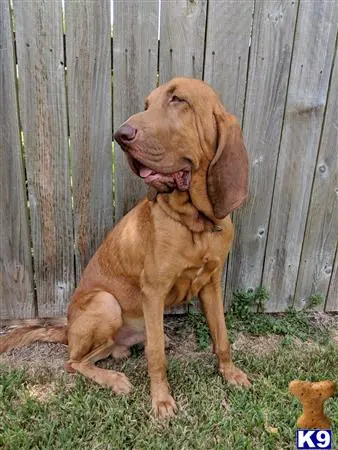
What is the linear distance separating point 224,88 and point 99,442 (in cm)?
239

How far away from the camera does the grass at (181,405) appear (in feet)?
7.98

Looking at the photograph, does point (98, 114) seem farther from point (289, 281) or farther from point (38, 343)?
point (289, 281)

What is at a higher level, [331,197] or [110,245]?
[331,197]

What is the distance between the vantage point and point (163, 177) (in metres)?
2.29

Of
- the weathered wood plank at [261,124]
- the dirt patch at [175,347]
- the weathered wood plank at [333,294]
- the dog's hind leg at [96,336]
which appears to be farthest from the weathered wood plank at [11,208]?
the weathered wood plank at [333,294]

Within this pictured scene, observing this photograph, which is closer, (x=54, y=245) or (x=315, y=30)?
(x=315, y=30)

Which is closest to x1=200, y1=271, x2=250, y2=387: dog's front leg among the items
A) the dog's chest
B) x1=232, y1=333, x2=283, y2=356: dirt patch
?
the dog's chest

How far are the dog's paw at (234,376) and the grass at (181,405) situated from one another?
2.1 inches

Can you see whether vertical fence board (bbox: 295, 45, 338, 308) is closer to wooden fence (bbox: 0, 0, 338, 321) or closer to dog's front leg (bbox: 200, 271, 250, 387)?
wooden fence (bbox: 0, 0, 338, 321)

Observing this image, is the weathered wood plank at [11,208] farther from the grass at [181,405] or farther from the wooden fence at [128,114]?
the grass at [181,405]

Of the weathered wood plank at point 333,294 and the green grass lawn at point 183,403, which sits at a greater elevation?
the weathered wood plank at point 333,294

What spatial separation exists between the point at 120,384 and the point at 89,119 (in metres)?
1.81

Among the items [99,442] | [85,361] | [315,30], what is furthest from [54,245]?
[315,30]

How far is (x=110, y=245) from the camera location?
295 centimetres
